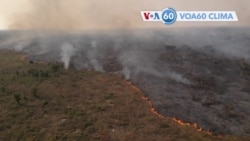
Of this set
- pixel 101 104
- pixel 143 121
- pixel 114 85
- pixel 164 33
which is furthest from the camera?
pixel 164 33

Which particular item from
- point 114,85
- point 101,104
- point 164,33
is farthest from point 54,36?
point 101,104

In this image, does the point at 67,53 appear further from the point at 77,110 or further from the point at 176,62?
the point at 77,110

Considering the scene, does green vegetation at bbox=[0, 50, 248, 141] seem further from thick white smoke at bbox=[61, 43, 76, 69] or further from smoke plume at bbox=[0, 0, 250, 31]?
smoke plume at bbox=[0, 0, 250, 31]

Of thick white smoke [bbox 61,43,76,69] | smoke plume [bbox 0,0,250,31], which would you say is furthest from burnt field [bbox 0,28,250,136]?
smoke plume [bbox 0,0,250,31]

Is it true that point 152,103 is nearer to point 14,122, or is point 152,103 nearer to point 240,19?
point 14,122

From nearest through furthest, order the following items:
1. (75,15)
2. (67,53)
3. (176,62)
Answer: (176,62)
(67,53)
(75,15)

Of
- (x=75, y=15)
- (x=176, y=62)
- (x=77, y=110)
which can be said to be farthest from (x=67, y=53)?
(x=75, y=15)
